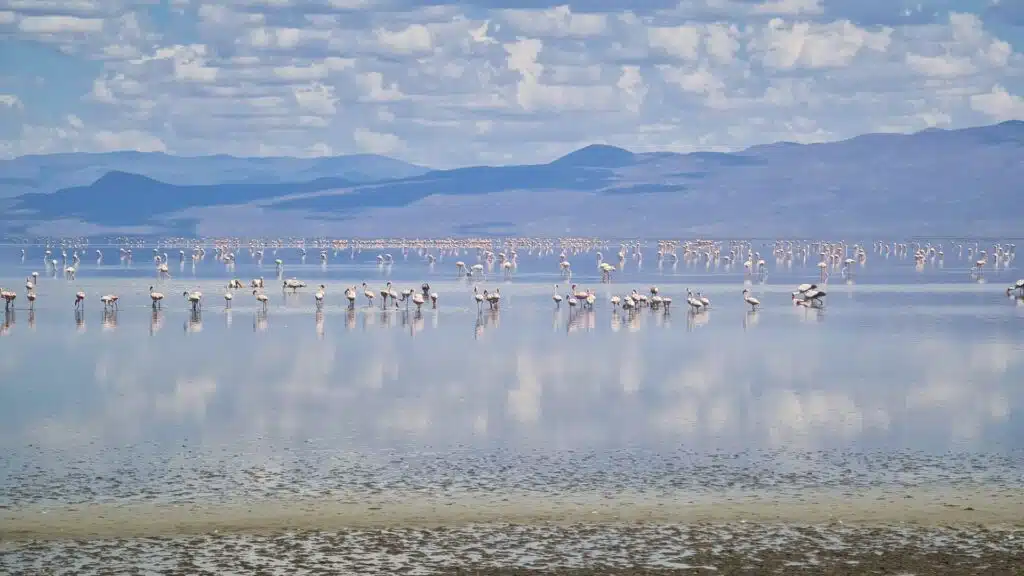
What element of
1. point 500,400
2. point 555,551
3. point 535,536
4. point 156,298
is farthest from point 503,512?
point 156,298

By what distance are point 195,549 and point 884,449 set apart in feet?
32.5

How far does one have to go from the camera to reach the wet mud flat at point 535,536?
14328 millimetres

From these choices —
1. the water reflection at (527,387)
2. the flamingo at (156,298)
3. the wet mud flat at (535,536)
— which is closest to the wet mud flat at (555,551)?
the wet mud flat at (535,536)

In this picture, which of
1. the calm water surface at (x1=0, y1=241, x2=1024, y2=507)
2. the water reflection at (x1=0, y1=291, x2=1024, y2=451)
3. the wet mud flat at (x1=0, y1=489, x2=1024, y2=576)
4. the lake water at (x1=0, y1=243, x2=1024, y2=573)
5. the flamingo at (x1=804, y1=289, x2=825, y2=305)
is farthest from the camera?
the flamingo at (x1=804, y1=289, x2=825, y2=305)

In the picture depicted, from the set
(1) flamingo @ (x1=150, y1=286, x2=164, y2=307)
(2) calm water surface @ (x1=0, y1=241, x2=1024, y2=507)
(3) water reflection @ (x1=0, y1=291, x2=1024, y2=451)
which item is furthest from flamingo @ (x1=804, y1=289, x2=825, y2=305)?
(1) flamingo @ (x1=150, y1=286, x2=164, y2=307)

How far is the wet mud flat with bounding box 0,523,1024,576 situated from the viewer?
14195 millimetres

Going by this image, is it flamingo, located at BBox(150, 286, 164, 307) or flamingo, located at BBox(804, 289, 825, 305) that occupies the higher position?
flamingo, located at BBox(804, 289, 825, 305)

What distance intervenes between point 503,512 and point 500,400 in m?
9.22

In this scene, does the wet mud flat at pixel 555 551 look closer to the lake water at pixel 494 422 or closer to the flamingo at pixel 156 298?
the lake water at pixel 494 422

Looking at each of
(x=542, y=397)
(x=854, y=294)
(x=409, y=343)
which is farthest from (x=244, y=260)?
(x=542, y=397)

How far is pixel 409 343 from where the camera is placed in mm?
36906

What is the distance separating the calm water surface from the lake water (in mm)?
75

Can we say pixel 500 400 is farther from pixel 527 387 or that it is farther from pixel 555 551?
pixel 555 551

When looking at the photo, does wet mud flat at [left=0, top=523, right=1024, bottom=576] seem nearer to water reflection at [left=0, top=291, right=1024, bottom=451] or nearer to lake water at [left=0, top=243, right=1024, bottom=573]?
lake water at [left=0, top=243, right=1024, bottom=573]
